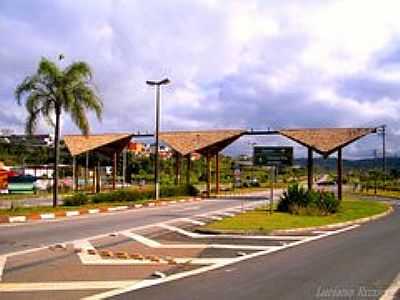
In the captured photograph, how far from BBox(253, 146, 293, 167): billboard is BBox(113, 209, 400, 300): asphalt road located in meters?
12.3

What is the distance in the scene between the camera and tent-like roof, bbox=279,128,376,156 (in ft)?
165

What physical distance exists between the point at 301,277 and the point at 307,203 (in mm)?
20450

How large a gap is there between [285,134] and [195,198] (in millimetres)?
8513

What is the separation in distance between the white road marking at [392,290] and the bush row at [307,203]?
1922 cm

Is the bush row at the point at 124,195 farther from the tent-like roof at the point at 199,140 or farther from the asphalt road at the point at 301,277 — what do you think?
the asphalt road at the point at 301,277

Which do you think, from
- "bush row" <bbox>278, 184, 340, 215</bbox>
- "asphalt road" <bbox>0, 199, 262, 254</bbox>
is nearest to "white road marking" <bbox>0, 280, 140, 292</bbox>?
"asphalt road" <bbox>0, 199, 262, 254</bbox>

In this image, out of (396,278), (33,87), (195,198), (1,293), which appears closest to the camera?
(1,293)

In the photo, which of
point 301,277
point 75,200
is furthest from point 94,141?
point 301,277

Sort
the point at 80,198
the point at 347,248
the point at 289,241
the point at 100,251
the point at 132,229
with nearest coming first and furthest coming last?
the point at 100,251, the point at 347,248, the point at 289,241, the point at 132,229, the point at 80,198

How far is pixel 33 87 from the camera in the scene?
30484 mm

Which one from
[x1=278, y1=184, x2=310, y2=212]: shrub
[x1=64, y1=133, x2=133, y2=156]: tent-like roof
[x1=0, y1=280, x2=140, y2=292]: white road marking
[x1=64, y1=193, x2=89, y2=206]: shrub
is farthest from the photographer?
[x1=64, y1=133, x2=133, y2=156]: tent-like roof

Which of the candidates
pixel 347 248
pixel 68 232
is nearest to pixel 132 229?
pixel 68 232

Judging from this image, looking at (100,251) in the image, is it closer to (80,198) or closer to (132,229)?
(132,229)

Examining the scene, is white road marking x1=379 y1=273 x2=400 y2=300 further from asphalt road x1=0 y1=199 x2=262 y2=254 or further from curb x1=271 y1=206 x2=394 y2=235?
curb x1=271 y1=206 x2=394 y2=235
